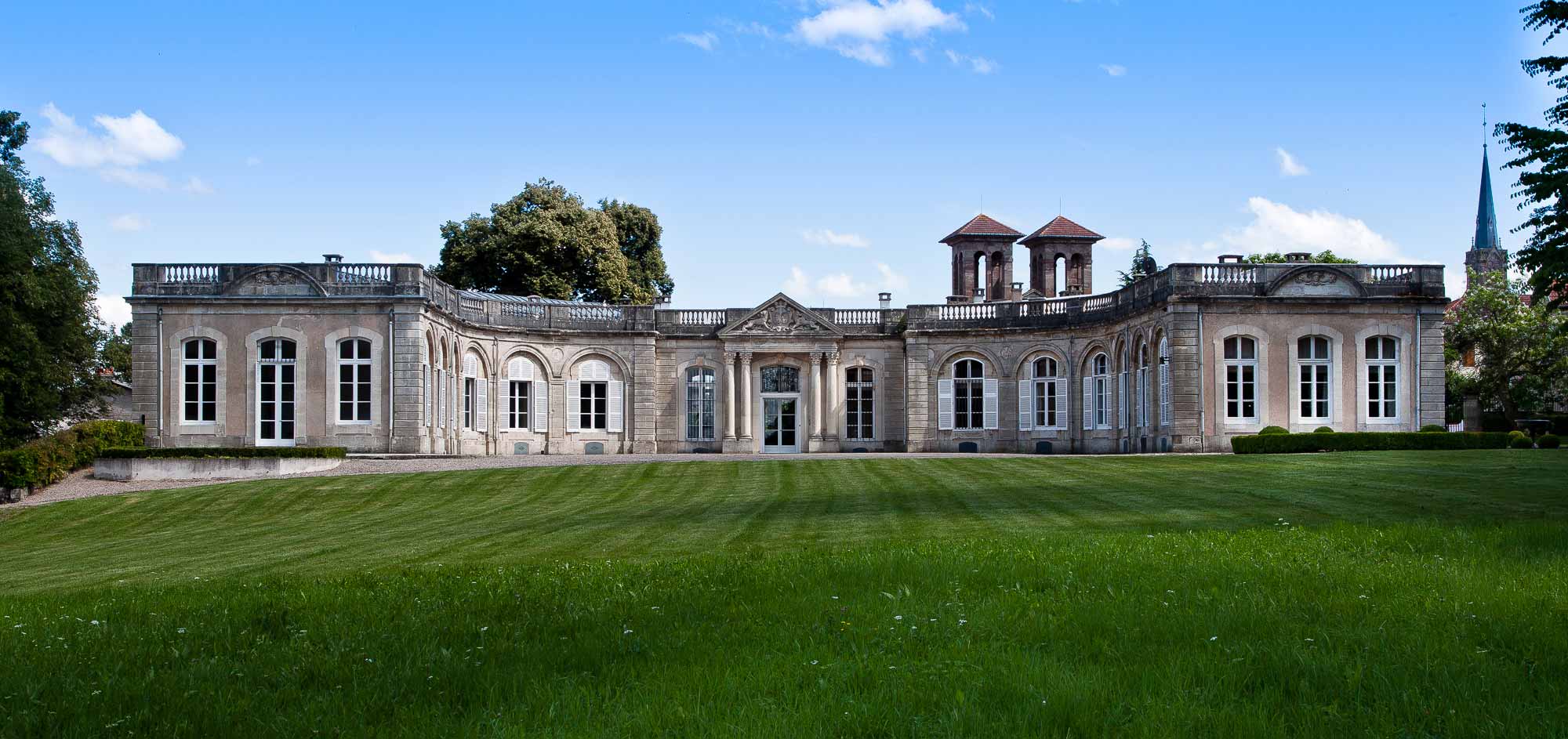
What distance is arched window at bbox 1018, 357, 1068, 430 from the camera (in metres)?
45.8

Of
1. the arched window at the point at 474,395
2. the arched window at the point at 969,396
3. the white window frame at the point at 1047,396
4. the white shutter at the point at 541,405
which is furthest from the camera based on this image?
the arched window at the point at 969,396

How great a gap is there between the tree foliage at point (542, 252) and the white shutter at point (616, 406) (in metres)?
8.74

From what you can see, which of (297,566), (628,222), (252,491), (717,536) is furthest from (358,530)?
(628,222)

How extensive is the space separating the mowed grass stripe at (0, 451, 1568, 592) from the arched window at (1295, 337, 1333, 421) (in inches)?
324

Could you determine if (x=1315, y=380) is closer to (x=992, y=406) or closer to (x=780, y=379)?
(x=992, y=406)

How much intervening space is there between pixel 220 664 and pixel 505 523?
12099 millimetres

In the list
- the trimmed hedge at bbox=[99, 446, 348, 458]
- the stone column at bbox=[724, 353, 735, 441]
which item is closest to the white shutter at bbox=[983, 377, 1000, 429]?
the stone column at bbox=[724, 353, 735, 441]

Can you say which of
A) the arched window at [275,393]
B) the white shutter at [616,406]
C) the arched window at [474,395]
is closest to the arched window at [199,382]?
the arched window at [275,393]

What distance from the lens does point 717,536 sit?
1477 cm

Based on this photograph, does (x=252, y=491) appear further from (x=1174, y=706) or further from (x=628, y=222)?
(x=628, y=222)

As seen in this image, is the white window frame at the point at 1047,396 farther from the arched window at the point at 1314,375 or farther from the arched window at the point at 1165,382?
the arched window at the point at 1314,375

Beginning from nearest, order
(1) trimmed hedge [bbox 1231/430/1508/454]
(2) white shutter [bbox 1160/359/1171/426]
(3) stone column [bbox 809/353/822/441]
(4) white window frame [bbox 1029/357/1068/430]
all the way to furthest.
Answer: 1. (1) trimmed hedge [bbox 1231/430/1508/454]
2. (2) white shutter [bbox 1160/359/1171/426]
3. (4) white window frame [bbox 1029/357/1068/430]
4. (3) stone column [bbox 809/353/822/441]

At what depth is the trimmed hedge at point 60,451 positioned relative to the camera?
28.5m

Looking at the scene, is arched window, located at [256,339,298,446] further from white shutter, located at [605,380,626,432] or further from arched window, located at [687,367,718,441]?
arched window, located at [687,367,718,441]
